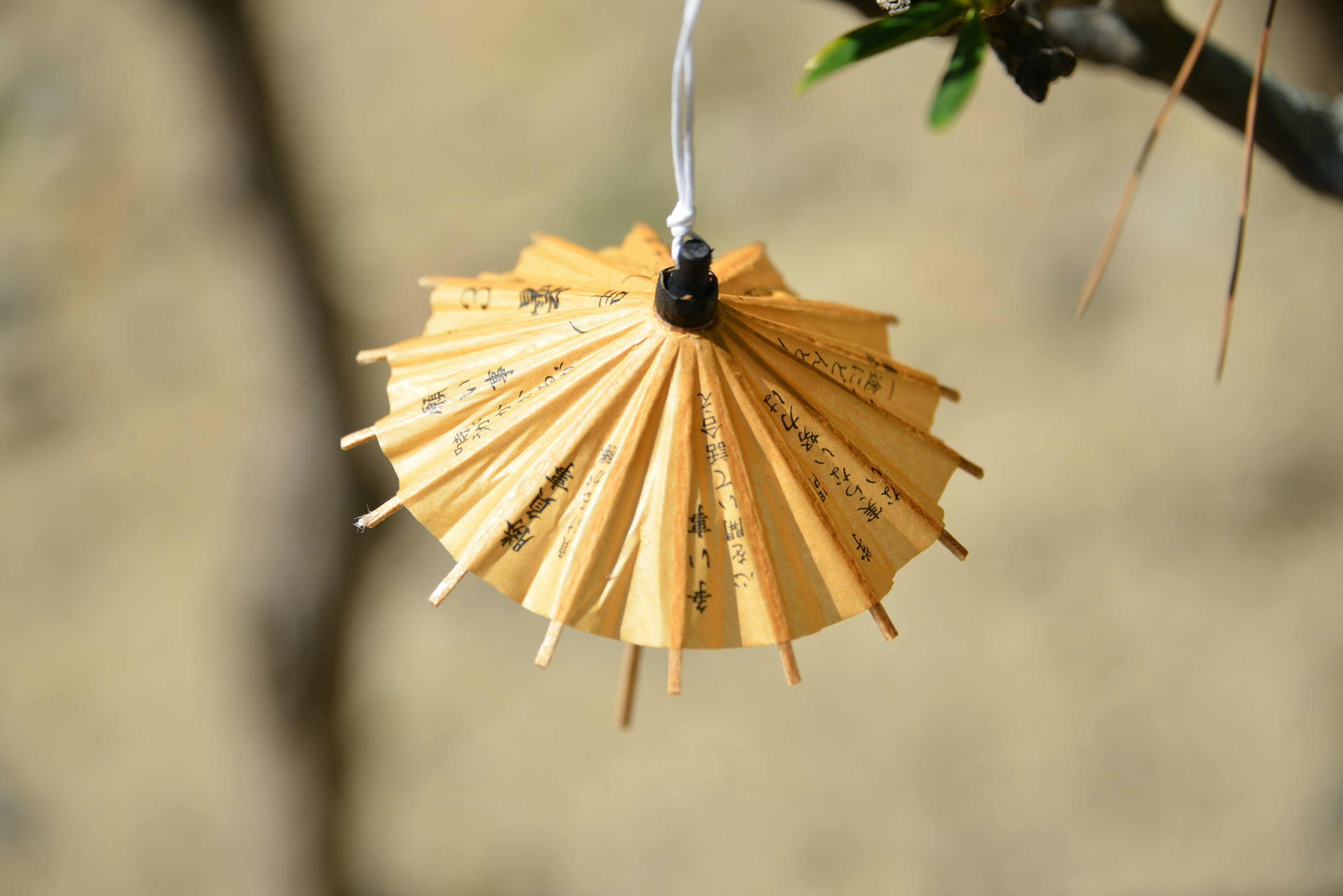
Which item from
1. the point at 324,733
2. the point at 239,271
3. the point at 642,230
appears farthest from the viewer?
the point at 239,271

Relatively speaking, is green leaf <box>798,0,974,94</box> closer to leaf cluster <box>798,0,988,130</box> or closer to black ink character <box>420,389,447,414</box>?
leaf cluster <box>798,0,988,130</box>

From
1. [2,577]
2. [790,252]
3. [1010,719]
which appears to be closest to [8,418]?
[2,577]

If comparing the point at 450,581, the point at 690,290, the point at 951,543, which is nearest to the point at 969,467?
the point at 951,543

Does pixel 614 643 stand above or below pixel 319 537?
below

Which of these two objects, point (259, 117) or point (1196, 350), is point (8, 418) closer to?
point (259, 117)

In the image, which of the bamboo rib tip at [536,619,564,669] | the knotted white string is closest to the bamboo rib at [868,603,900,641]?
the bamboo rib tip at [536,619,564,669]

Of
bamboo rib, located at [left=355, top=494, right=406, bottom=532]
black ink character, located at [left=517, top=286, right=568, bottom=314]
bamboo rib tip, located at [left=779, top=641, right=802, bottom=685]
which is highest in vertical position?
black ink character, located at [left=517, top=286, right=568, bottom=314]

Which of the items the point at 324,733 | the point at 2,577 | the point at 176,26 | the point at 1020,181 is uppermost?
the point at 1020,181

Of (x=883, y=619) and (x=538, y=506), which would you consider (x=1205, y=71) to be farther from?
(x=538, y=506)
